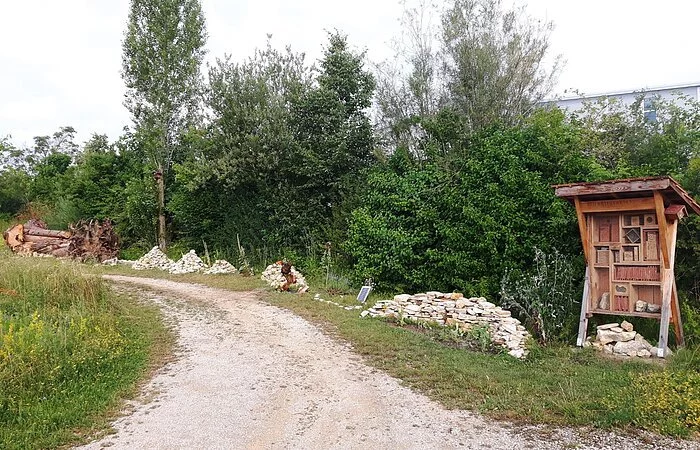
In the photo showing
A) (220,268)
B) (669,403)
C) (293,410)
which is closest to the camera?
(669,403)

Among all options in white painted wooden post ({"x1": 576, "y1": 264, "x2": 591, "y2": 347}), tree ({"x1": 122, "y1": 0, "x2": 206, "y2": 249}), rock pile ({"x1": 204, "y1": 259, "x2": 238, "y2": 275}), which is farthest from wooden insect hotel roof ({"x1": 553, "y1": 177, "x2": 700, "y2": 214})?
tree ({"x1": 122, "y1": 0, "x2": 206, "y2": 249})

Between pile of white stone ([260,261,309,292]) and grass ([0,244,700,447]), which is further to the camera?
pile of white stone ([260,261,309,292])

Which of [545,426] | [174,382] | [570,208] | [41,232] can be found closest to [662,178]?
[570,208]

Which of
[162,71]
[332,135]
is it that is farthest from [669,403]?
[162,71]

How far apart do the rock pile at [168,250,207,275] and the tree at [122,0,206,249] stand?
320cm

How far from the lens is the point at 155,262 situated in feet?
49.6

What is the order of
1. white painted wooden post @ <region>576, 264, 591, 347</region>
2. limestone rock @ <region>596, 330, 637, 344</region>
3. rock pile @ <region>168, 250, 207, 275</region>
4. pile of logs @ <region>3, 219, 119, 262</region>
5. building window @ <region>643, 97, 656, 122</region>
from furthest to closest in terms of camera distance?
pile of logs @ <region>3, 219, 119, 262</region>
rock pile @ <region>168, 250, 207, 275</region>
building window @ <region>643, 97, 656, 122</region>
white painted wooden post @ <region>576, 264, 591, 347</region>
limestone rock @ <region>596, 330, 637, 344</region>

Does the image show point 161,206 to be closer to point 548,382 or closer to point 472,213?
point 472,213

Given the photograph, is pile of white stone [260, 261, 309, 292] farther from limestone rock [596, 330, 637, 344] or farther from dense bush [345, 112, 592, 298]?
limestone rock [596, 330, 637, 344]

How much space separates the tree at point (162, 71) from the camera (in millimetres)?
16594

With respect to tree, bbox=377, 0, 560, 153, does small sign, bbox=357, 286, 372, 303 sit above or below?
below

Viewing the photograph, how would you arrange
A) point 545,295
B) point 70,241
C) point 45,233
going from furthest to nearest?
1. point 45,233
2. point 70,241
3. point 545,295

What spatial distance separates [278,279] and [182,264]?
456 cm

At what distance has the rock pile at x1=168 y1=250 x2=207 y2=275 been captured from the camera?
13.8m
